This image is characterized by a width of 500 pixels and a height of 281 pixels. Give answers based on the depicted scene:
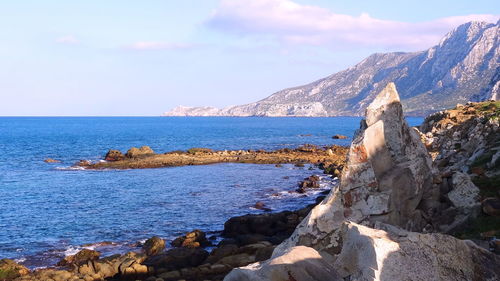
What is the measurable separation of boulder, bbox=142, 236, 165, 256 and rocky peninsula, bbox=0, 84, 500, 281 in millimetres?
83

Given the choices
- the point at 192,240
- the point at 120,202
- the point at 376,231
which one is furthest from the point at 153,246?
the point at 376,231

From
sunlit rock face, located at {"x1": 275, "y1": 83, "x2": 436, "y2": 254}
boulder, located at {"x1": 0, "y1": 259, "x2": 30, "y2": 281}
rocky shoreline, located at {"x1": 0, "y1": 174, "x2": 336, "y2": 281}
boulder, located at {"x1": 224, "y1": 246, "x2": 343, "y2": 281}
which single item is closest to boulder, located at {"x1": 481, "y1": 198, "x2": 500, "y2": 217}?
sunlit rock face, located at {"x1": 275, "y1": 83, "x2": 436, "y2": 254}

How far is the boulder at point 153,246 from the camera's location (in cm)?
3269

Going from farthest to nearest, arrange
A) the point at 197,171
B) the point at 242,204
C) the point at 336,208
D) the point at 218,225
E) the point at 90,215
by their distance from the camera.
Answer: the point at 197,171
the point at 242,204
the point at 90,215
the point at 218,225
the point at 336,208

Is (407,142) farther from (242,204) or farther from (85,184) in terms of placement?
(85,184)

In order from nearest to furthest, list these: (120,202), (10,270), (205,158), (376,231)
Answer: (376,231)
(10,270)
(120,202)
(205,158)

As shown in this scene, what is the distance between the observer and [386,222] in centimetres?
1684

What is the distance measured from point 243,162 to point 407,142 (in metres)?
70.4

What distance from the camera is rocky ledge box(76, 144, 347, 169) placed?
8612 centimetres

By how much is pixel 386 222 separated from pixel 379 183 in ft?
4.80

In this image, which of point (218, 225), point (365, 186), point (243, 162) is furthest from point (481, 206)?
point (243, 162)

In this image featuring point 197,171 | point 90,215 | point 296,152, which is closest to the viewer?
point 90,215

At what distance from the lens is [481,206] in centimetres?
2033

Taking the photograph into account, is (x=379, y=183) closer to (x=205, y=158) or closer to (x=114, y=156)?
(x=205, y=158)
